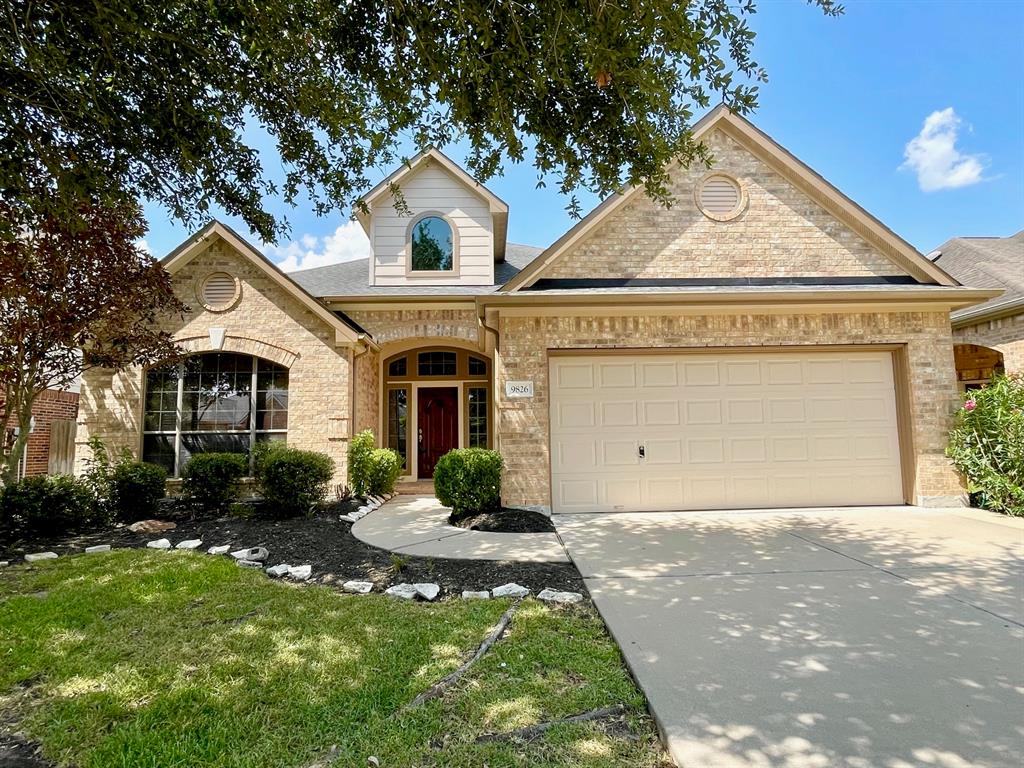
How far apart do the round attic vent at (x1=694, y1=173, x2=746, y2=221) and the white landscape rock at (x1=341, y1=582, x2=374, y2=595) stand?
25.7ft

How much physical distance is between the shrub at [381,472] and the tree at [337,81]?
18.4 ft

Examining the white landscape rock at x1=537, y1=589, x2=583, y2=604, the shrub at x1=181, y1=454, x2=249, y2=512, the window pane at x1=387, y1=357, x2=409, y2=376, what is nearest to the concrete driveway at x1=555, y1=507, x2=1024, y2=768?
the white landscape rock at x1=537, y1=589, x2=583, y2=604

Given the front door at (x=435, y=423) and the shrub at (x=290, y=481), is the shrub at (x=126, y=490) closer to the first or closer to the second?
the shrub at (x=290, y=481)

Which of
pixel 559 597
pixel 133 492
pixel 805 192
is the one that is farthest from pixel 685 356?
pixel 133 492

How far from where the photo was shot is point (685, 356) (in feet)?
27.1

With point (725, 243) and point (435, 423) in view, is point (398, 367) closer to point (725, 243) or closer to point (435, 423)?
point (435, 423)

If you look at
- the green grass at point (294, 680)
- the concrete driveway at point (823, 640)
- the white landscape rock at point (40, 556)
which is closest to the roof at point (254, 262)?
the white landscape rock at point (40, 556)

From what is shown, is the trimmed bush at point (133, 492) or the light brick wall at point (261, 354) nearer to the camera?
the trimmed bush at point (133, 492)

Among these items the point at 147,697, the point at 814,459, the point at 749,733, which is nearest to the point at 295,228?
the point at 147,697

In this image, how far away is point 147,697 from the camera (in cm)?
275

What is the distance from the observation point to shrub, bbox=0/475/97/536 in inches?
269

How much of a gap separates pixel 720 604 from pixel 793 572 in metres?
1.31

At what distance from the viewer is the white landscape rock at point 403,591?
438 centimetres

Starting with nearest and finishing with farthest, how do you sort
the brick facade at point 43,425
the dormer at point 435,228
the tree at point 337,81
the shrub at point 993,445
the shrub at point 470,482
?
the tree at point 337,81 → the shrub at point 993,445 → the shrub at point 470,482 → the brick facade at point 43,425 → the dormer at point 435,228
